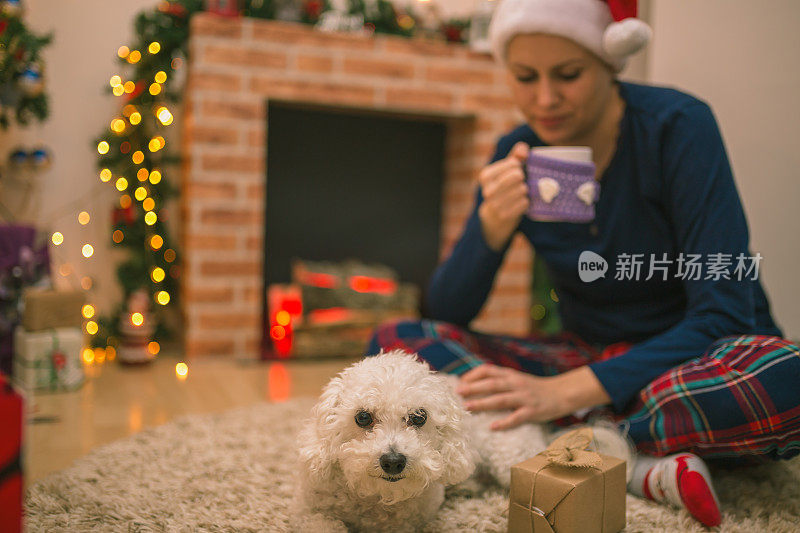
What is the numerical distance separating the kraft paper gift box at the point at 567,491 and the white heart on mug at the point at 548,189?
15.3 inches

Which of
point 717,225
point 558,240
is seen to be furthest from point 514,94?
point 717,225

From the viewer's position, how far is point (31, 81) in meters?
1.93

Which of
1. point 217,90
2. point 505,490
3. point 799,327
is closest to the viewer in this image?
point 505,490

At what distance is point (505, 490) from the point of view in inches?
40.3

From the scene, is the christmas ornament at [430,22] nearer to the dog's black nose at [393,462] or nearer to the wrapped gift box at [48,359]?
the wrapped gift box at [48,359]

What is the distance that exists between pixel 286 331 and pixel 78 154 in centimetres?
97

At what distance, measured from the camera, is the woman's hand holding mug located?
1.12 m

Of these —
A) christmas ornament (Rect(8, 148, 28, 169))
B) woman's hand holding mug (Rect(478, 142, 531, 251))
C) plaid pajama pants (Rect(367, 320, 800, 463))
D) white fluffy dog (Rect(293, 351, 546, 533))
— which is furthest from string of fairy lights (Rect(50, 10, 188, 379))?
plaid pajama pants (Rect(367, 320, 800, 463))

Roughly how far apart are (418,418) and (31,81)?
176 centimetres

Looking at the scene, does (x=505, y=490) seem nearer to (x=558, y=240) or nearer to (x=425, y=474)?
(x=425, y=474)

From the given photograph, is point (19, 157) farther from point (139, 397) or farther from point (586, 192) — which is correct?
point (586, 192)

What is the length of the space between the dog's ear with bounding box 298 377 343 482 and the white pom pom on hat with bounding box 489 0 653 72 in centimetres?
69

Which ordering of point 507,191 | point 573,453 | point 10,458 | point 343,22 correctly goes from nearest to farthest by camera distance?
point 10,458
point 573,453
point 507,191
point 343,22

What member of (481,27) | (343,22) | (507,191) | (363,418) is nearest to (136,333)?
(343,22)
